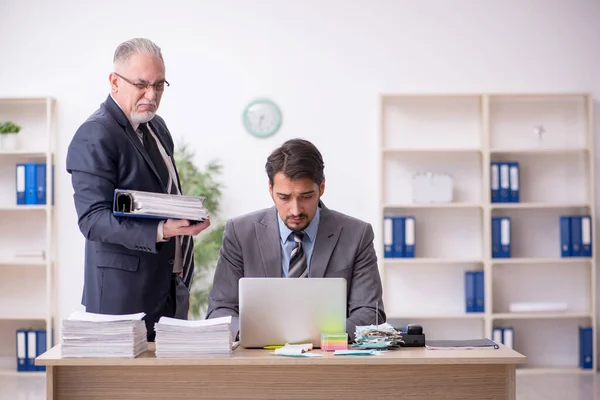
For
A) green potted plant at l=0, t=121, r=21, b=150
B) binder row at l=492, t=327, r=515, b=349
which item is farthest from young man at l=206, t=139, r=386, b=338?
green potted plant at l=0, t=121, r=21, b=150

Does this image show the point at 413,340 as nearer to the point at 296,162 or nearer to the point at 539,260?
the point at 296,162

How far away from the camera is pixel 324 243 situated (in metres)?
3.30

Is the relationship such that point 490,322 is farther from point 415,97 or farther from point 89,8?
point 89,8

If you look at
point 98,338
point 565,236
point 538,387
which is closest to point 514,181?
point 565,236

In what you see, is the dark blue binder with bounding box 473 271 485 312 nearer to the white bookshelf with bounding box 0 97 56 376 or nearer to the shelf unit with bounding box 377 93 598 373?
the shelf unit with bounding box 377 93 598 373

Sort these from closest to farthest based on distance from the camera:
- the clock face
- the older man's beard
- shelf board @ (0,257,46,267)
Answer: the older man's beard
shelf board @ (0,257,46,267)
the clock face

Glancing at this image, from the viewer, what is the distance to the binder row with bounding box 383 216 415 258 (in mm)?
6559

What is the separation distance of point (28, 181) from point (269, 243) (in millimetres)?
3779

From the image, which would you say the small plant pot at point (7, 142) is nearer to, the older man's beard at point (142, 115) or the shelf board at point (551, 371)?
the older man's beard at point (142, 115)

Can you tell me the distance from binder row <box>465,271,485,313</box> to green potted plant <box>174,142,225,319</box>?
190 centimetres

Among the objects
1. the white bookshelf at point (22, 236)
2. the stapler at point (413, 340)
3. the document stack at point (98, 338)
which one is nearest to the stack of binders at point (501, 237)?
the white bookshelf at point (22, 236)

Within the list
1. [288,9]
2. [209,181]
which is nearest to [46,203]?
[209,181]

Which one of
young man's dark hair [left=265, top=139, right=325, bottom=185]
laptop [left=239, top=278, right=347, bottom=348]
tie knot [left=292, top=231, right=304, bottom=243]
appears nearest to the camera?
laptop [left=239, top=278, right=347, bottom=348]

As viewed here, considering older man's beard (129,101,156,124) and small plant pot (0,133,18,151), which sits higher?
small plant pot (0,133,18,151)
